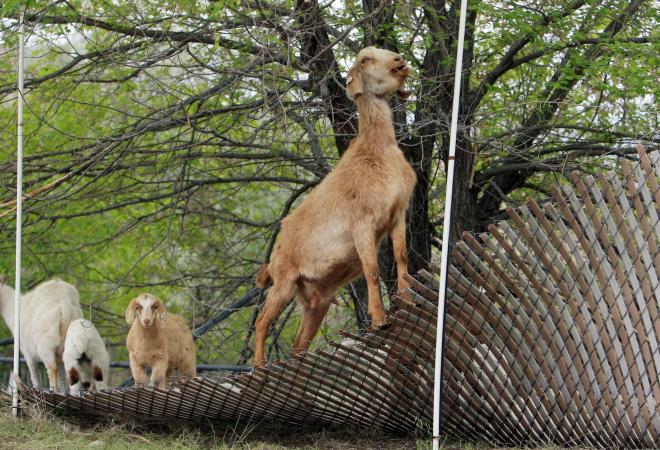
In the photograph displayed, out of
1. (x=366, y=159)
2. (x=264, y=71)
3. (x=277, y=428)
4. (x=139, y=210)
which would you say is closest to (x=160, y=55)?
(x=264, y=71)

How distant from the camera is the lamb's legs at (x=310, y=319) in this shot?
22.9 ft

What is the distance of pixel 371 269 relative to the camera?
6.38 meters

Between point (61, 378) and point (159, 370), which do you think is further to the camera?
point (61, 378)

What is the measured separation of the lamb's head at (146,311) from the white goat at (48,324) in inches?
39.9

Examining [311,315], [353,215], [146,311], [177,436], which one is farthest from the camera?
[146,311]

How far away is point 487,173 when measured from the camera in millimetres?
10297

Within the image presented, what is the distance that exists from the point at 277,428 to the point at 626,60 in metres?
4.80

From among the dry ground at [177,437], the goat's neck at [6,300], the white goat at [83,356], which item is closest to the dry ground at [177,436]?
the dry ground at [177,437]

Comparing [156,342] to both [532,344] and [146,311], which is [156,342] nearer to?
[146,311]

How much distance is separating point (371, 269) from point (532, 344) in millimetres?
1065

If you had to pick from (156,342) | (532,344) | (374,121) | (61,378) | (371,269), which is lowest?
(61,378)

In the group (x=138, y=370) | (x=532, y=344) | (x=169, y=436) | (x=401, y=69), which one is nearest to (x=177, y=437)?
(x=169, y=436)

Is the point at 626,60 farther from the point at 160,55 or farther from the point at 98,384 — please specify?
the point at 98,384

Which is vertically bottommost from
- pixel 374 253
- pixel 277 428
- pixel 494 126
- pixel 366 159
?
pixel 277 428
